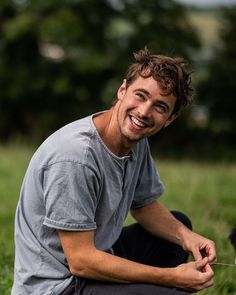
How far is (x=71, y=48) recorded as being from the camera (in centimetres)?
2225

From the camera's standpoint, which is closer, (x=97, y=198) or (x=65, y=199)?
(x=65, y=199)

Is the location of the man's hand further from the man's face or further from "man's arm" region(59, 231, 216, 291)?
the man's face

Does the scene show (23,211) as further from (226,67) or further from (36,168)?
(226,67)

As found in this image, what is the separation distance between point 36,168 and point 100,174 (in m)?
0.28

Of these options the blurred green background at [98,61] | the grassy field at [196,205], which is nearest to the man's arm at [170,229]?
the grassy field at [196,205]

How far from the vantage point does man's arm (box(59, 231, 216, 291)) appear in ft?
10.1

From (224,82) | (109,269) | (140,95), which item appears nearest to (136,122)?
(140,95)

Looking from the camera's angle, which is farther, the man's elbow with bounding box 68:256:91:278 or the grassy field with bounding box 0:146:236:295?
the grassy field with bounding box 0:146:236:295

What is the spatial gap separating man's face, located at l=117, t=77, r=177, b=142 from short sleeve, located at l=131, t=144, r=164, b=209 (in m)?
0.42

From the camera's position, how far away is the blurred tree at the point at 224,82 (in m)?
22.1

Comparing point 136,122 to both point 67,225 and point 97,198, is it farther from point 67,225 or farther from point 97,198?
point 67,225

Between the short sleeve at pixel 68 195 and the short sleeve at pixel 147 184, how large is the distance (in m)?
0.71

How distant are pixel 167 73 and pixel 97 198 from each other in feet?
2.13

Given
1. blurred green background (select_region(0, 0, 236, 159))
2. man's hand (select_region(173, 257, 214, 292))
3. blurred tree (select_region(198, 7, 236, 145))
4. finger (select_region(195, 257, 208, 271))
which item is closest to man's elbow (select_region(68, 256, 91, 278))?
man's hand (select_region(173, 257, 214, 292))
